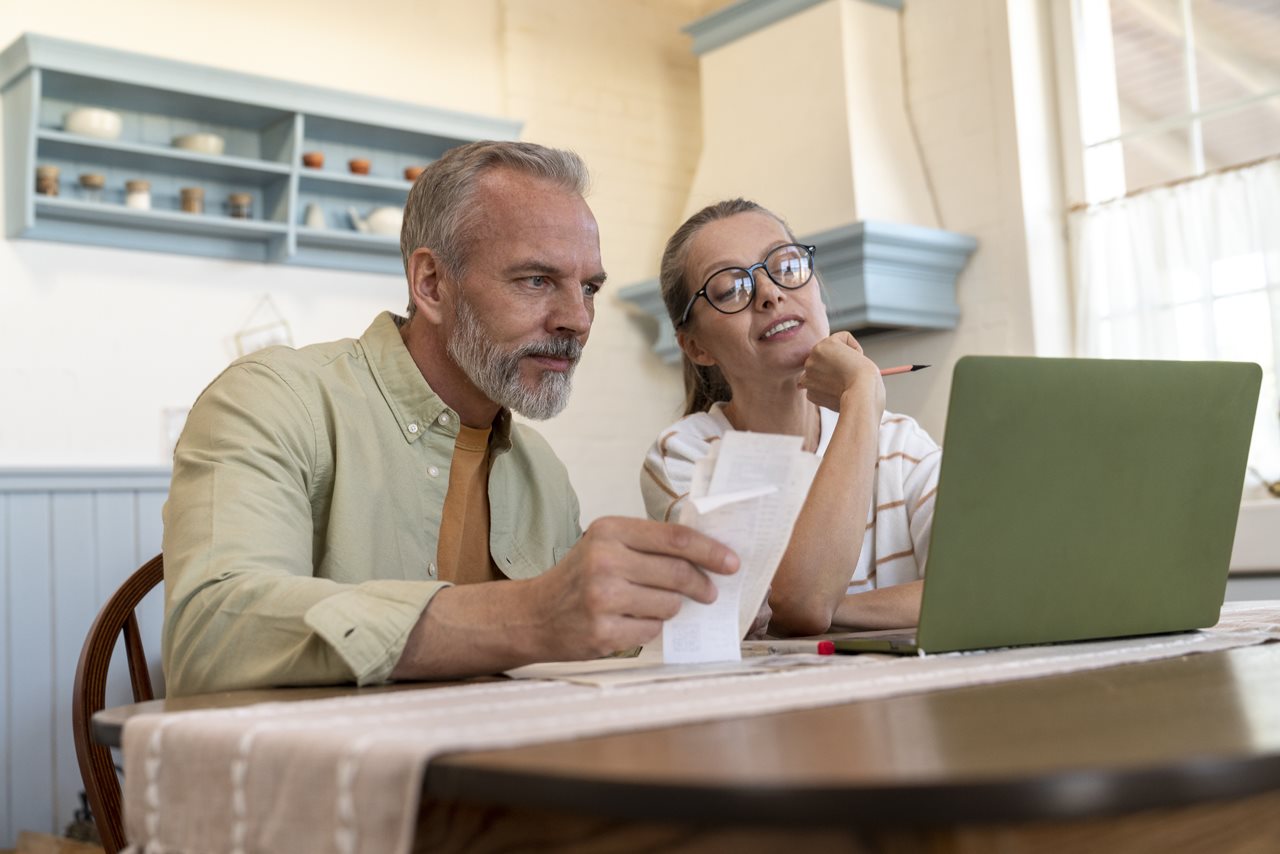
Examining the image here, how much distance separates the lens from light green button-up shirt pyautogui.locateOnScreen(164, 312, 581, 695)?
1.08 m

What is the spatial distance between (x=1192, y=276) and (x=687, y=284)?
2.14 m

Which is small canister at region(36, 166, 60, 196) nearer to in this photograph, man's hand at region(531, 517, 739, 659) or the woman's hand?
the woman's hand

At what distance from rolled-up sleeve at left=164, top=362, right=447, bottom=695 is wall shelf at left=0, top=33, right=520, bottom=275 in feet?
7.77

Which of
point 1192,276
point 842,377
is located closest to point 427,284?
point 842,377

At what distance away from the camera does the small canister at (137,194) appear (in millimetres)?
3611

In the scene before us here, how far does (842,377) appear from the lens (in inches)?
67.1

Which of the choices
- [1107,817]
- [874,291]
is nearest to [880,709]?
[1107,817]

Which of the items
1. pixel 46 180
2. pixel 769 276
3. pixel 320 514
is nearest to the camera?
pixel 320 514

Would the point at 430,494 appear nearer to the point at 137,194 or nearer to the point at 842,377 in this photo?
the point at 842,377

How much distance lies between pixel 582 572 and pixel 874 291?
3008mm

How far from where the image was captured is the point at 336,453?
1510 mm

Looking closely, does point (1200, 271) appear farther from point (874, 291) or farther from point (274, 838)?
point (274, 838)

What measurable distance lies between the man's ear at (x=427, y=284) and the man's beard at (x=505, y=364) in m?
0.05

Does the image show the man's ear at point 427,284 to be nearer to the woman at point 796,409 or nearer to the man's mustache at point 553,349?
the man's mustache at point 553,349
